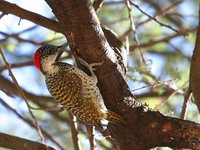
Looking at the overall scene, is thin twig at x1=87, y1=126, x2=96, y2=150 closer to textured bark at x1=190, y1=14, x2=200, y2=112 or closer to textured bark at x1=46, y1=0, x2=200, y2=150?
textured bark at x1=46, y1=0, x2=200, y2=150

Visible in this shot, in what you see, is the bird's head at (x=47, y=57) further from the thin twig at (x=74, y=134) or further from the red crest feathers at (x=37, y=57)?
the thin twig at (x=74, y=134)

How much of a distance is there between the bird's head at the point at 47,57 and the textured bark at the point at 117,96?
29.7 inches

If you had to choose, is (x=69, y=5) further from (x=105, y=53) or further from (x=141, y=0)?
(x=141, y=0)

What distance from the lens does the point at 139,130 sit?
133 inches

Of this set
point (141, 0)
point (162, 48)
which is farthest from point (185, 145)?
point (162, 48)

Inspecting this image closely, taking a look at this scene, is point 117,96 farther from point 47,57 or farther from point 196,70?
point 47,57

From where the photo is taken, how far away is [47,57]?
425 cm

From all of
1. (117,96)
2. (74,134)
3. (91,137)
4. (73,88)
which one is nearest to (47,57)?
(73,88)

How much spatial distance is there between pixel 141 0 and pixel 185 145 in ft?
12.1

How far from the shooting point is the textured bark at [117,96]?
3.31 metres

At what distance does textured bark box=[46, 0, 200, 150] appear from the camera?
130 inches

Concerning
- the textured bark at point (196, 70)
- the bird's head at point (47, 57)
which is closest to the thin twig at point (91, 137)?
the bird's head at point (47, 57)

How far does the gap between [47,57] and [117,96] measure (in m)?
1.02

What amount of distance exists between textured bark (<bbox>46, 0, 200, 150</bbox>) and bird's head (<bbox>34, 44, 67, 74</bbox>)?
753 millimetres
